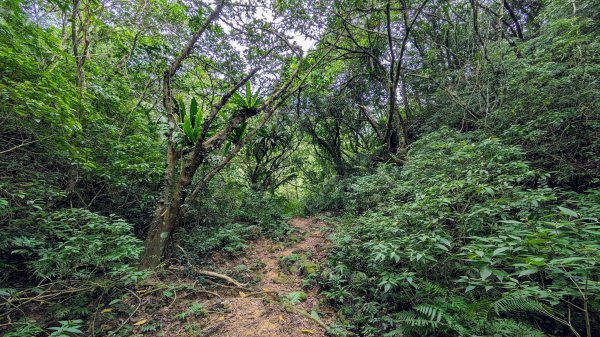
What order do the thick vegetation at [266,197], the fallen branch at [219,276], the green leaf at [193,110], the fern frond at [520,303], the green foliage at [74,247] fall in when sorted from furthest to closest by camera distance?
the green leaf at [193,110] < the fallen branch at [219,276] < the green foliage at [74,247] < the thick vegetation at [266,197] < the fern frond at [520,303]

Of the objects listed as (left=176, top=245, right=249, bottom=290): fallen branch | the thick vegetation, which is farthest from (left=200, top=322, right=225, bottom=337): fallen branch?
(left=176, top=245, right=249, bottom=290): fallen branch

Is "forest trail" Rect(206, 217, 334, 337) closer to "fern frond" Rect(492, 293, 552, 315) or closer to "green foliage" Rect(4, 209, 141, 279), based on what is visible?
"green foliage" Rect(4, 209, 141, 279)

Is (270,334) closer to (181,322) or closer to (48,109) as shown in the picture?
(181,322)

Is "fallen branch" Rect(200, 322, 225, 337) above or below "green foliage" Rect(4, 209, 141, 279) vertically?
below

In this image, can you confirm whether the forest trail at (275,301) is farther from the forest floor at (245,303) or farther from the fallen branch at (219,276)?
the fallen branch at (219,276)

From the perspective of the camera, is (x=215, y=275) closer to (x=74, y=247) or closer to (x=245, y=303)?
(x=245, y=303)

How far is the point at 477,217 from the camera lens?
2.56 m

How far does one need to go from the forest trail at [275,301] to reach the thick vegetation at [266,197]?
0.14 metres

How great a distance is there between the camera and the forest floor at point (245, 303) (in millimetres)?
2645

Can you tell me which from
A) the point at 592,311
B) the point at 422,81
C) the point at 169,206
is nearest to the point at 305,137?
the point at 422,81

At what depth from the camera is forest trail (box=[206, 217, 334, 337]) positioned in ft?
8.64

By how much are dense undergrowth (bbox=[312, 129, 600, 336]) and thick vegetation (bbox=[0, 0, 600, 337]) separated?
0.08 ft

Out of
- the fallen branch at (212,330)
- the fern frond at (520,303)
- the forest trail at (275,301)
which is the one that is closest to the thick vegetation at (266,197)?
the fern frond at (520,303)

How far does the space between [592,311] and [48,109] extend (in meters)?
5.39
